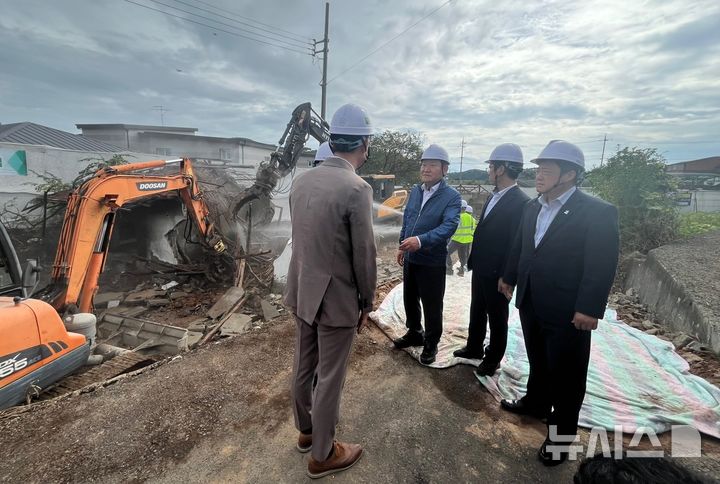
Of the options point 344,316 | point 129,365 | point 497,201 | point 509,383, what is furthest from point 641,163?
point 129,365

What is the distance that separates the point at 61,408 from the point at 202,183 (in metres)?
7.08

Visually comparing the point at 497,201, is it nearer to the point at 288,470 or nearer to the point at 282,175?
A: the point at 288,470

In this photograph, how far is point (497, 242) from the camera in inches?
116

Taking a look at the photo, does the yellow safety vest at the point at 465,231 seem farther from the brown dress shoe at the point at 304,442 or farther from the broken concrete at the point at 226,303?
the brown dress shoe at the point at 304,442

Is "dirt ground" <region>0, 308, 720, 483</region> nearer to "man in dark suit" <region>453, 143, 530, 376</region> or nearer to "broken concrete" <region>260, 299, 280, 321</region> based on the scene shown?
"man in dark suit" <region>453, 143, 530, 376</region>

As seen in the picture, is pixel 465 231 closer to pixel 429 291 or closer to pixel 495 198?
pixel 495 198

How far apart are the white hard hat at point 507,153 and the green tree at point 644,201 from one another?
6.61 metres

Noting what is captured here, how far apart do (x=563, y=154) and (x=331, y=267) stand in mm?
1682

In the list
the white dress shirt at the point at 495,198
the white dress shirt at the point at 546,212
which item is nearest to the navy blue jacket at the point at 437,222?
the white dress shirt at the point at 495,198

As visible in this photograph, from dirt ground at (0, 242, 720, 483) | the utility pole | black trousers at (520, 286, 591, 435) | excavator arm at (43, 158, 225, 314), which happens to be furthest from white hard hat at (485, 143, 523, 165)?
the utility pole

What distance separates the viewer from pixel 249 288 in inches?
265

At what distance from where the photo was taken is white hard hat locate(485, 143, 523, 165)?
3.05 metres

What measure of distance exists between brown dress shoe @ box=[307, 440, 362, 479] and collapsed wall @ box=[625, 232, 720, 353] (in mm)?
3963

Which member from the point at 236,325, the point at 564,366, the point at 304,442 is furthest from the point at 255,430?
the point at 236,325
